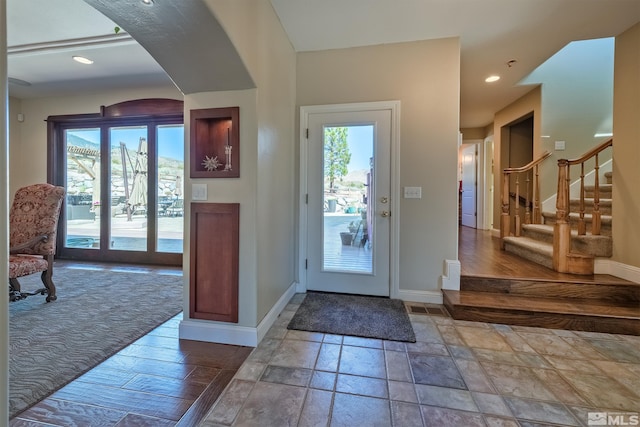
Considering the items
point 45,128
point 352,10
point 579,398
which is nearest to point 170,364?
point 579,398

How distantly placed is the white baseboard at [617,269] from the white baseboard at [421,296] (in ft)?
5.39

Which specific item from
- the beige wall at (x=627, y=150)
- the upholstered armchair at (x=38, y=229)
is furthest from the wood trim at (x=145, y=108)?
the beige wall at (x=627, y=150)

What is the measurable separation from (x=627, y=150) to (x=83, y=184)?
716 cm

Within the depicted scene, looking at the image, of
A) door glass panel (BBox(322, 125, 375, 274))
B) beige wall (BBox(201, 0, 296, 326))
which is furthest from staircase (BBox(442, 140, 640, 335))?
beige wall (BBox(201, 0, 296, 326))

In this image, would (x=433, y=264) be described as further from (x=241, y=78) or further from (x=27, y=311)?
(x=27, y=311)

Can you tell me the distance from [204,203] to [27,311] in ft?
6.83

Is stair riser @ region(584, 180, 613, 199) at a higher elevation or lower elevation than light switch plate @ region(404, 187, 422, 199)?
higher

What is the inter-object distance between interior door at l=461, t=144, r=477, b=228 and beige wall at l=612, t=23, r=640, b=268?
3.80 metres

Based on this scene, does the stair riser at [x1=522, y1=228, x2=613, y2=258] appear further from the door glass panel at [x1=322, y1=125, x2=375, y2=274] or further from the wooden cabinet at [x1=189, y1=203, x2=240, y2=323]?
the wooden cabinet at [x1=189, y1=203, x2=240, y2=323]

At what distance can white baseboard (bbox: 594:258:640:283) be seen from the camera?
8.40ft

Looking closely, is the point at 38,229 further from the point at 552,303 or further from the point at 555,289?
the point at 555,289

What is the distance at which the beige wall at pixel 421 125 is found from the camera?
275 cm

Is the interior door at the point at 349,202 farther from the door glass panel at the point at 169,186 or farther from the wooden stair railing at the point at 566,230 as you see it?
the door glass panel at the point at 169,186

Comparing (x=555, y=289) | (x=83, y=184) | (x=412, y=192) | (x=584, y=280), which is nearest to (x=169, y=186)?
(x=83, y=184)
